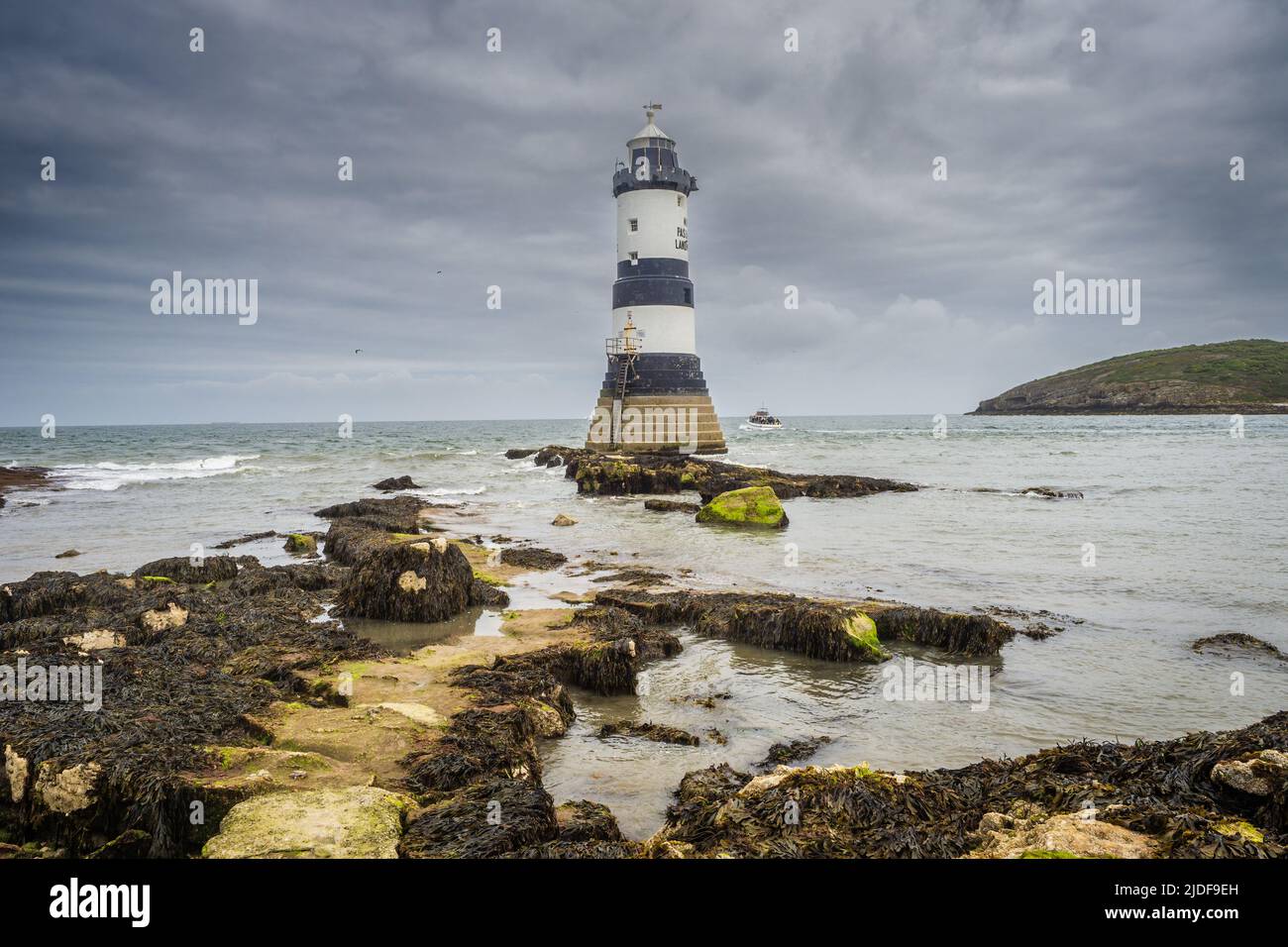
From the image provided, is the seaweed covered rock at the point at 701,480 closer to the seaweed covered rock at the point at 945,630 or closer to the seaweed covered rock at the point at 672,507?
the seaweed covered rock at the point at 672,507

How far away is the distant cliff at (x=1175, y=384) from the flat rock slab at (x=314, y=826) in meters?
141

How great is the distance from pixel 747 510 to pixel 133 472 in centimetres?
4316

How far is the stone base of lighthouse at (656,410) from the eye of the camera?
43.2 meters

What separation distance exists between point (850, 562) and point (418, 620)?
30.5 feet

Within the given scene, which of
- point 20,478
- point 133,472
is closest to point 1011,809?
point 20,478

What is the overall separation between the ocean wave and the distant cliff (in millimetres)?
133744

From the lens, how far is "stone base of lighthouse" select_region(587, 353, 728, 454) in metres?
43.2

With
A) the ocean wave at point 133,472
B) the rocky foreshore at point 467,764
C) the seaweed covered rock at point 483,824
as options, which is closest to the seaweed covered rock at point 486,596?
the rocky foreshore at point 467,764

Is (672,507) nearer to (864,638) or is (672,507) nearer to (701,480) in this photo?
(701,480)

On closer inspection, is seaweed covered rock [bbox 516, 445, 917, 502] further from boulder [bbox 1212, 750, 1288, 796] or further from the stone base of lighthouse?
boulder [bbox 1212, 750, 1288, 796]

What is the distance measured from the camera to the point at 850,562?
16.2 metres
